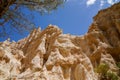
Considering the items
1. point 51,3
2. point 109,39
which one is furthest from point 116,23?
point 51,3

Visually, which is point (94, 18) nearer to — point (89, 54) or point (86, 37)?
point (86, 37)

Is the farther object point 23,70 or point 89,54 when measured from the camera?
point 89,54

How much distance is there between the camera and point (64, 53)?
25.5 meters

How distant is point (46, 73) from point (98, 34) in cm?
1164

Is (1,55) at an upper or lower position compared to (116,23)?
lower

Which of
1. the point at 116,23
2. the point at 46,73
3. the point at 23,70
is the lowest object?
the point at 46,73

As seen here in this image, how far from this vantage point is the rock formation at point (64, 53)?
23625mm

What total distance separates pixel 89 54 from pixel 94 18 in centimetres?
851

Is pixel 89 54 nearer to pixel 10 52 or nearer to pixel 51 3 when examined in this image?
pixel 10 52

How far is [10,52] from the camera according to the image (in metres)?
28.4

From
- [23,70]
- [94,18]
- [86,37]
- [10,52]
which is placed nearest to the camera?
[23,70]

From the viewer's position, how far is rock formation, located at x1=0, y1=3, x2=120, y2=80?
2362 cm

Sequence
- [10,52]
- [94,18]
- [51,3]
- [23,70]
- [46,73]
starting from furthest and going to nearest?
[94,18], [10,52], [23,70], [46,73], [51,3]

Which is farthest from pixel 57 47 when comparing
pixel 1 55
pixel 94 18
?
pixel 94 18
